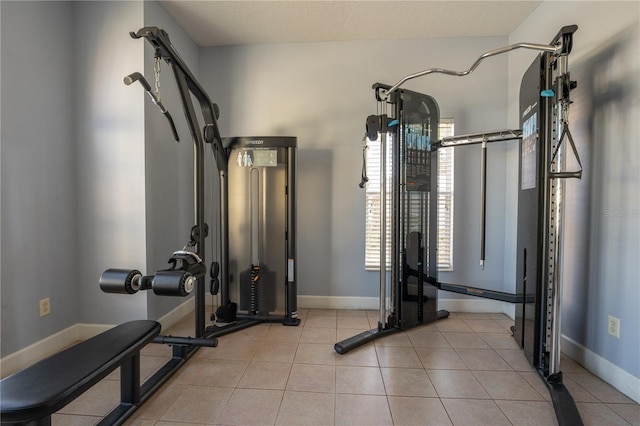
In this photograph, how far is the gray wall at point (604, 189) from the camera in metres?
1.56

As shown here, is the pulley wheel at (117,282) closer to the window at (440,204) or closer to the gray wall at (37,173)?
the gray wall at (37,173)

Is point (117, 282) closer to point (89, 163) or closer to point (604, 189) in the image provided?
point (89, 163)

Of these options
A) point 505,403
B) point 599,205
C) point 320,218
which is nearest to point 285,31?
point 320,218

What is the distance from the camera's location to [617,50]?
1.63m

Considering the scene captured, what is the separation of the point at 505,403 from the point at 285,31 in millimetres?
3314

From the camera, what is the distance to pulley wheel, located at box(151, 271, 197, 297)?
1398 millimetres

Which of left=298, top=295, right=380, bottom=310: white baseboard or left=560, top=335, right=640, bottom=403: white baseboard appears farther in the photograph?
left=298, top=295, right=380, bottom=310: white baseboard

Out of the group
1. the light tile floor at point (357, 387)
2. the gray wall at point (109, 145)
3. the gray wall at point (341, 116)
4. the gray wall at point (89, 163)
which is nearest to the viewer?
the light tile floor at point (357, 387)

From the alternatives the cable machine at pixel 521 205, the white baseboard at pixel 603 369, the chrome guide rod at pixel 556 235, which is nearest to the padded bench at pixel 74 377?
the cable machine at pixel 521 205

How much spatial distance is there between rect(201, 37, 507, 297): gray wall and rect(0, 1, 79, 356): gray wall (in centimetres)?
122

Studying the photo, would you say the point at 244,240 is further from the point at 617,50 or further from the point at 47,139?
the point at 617,50

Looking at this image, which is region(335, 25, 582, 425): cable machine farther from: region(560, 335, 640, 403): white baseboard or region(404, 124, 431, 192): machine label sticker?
region(560, 335, 640, 403): white baseboard

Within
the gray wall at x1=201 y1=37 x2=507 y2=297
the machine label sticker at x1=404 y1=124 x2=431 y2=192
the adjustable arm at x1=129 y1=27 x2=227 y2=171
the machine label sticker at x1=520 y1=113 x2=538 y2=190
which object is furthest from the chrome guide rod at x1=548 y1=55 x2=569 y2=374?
the adjustable arm at x1=129 y1=27 x2=227 y2=171

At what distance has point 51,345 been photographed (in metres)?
1.94
